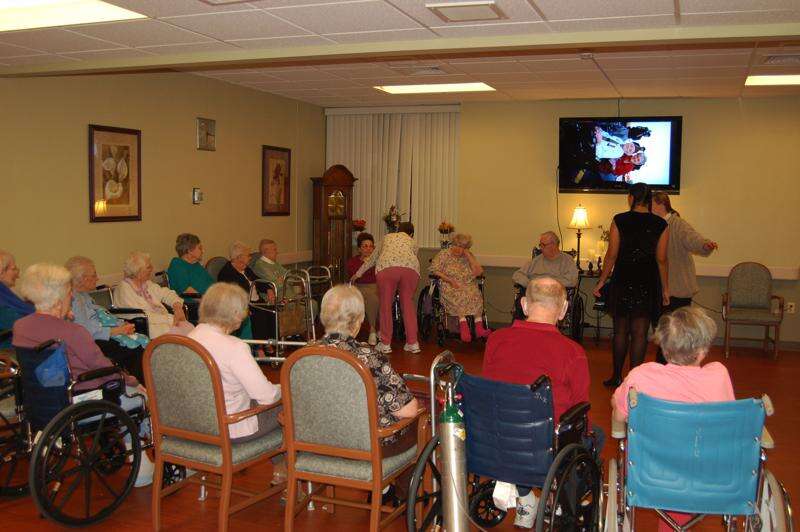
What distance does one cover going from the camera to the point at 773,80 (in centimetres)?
746

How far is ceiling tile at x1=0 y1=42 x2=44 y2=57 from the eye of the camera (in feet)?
17.0

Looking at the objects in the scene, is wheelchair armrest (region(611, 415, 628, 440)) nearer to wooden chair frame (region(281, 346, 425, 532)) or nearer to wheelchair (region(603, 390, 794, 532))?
wheelchair (region(603, 390, 794, 532))

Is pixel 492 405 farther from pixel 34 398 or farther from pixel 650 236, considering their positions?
pixel 650 236

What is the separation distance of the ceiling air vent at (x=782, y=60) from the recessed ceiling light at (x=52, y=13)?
4.64m

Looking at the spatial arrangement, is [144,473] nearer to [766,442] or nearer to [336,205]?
[766,442]

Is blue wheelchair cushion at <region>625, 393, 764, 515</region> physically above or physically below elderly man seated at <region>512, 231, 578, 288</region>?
below

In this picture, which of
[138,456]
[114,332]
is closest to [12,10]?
[114,332]

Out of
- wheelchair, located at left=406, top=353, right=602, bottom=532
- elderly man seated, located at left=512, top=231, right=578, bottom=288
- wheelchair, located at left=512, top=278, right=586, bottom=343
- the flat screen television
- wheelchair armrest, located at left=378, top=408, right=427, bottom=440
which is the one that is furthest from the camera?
the flat screen television

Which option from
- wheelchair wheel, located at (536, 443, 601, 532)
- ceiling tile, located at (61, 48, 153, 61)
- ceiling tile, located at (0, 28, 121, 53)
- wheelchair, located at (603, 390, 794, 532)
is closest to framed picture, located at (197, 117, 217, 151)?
ceiling tile, located at (61, 48, 153, 61)

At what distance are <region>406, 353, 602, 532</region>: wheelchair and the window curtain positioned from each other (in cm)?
686

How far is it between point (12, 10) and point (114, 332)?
2038mm

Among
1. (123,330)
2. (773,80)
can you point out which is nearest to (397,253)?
(123,330)

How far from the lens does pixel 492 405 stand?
3105 millimetres

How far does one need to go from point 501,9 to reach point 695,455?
8.08ft
